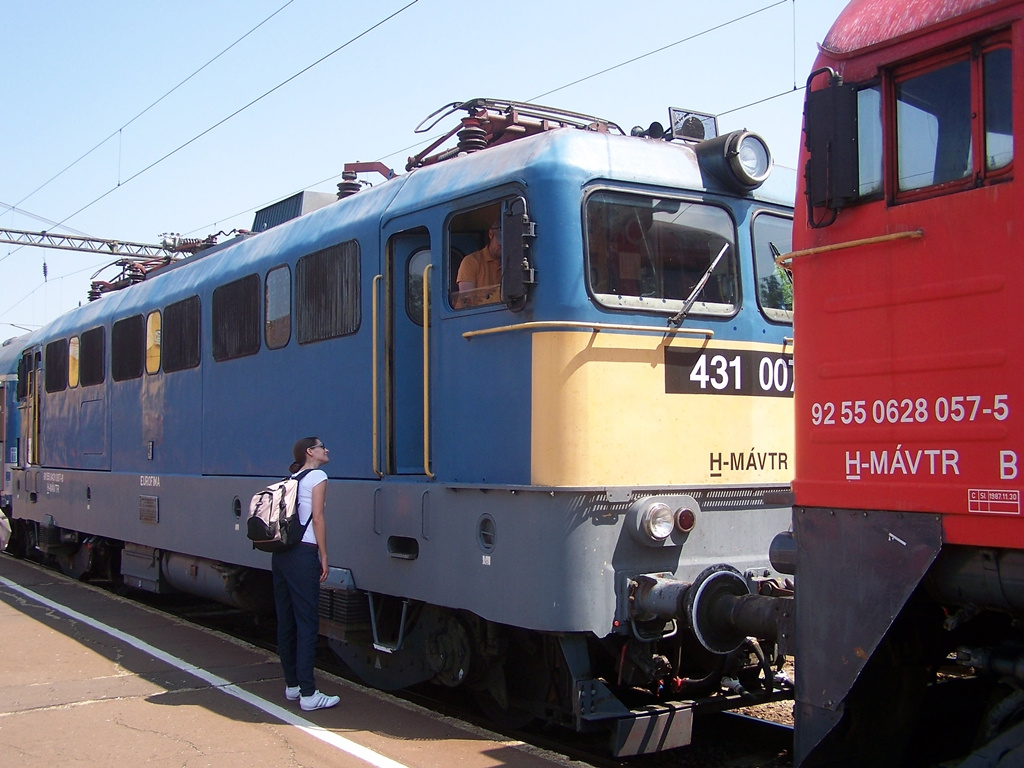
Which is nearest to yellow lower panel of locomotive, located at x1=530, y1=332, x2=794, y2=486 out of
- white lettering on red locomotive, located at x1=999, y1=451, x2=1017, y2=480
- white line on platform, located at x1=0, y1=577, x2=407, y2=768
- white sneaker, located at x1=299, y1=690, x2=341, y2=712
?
white line on platform, located at x1=0, y1=577, x2=407, y2=768

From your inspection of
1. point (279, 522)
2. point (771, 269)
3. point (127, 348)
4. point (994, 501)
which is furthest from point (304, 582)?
point (127, 348)

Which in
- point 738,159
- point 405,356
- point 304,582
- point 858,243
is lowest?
point 304,582

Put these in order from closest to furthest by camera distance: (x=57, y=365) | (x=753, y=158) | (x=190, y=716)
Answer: (x=753, y=158), (x=190, y=716), (x=57, y=365)

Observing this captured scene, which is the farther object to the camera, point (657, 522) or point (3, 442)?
point (3, 442)

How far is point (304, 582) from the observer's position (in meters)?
6.62

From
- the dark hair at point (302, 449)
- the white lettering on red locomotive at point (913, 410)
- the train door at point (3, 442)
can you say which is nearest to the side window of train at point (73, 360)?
the train door at point (3, 442)

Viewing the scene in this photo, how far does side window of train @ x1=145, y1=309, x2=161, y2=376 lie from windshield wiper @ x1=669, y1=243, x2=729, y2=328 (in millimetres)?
6543

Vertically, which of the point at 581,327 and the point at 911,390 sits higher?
the point at 581,327

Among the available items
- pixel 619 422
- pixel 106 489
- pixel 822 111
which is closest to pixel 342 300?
pixel 619 422

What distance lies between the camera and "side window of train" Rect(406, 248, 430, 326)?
6.60 metres

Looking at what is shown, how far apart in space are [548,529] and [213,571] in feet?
16.4

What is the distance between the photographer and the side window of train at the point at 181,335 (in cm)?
972

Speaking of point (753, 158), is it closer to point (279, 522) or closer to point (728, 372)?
point (728, 372)

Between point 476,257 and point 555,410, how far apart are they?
1205 millimetres
